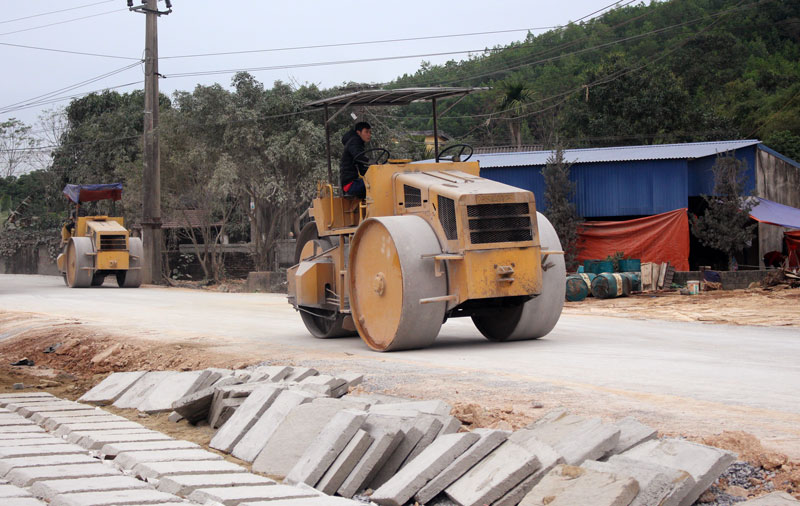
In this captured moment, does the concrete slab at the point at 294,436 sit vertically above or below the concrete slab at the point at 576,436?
below

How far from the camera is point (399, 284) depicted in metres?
9.94

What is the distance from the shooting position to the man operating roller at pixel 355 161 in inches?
456

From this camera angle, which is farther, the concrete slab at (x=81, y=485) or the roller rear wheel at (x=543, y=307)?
the roller rear wheel at (x=543, y=307)

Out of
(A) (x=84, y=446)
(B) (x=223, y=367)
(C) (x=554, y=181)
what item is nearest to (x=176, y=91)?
(C) (x=554, y=181)

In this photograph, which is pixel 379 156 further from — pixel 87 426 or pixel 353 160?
pixel 87 426

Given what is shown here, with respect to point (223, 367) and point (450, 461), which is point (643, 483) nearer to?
point (450, 461)

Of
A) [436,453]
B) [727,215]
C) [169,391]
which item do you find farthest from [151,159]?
[436,453]

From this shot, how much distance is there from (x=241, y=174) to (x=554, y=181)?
36.1 feet

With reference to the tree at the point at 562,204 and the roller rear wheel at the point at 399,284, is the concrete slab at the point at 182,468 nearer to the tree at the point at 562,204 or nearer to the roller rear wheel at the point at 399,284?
the roller rear wheel at the point at 399,284

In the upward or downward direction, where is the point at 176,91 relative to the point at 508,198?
upward

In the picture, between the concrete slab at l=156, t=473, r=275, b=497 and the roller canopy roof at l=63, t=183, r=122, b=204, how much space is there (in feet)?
91.3

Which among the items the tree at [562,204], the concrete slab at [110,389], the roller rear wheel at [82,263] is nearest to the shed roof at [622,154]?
the tree at [562,204]

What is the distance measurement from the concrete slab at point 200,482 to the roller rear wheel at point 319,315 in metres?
6.28

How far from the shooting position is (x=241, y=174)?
30.3 meters
